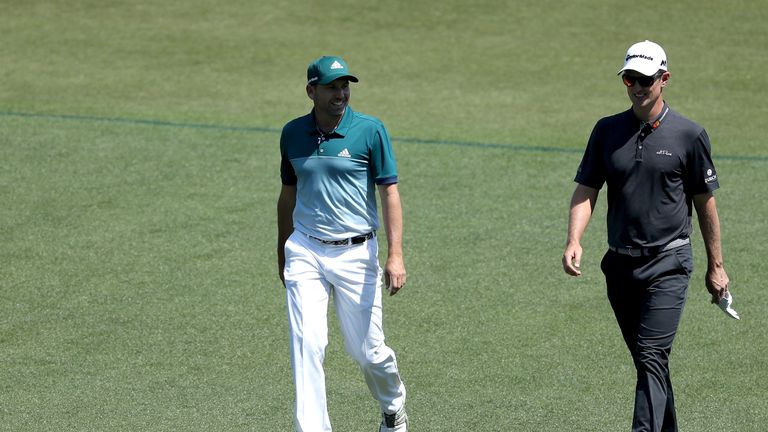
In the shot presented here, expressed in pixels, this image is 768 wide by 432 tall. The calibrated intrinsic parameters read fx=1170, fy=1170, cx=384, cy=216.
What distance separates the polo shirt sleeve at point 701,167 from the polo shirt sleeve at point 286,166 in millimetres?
2175

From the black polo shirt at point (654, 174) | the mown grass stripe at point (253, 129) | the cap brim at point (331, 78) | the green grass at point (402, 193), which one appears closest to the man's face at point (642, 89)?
the black polo shirt at point (654, 174)

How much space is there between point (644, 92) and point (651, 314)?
46.0 inches

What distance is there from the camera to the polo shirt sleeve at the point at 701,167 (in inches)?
241

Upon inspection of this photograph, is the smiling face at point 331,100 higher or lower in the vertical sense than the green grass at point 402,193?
higher

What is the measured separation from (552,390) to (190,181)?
5.48 m

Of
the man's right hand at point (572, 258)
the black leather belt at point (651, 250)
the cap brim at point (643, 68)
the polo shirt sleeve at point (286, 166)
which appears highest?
the cap brim at point (643, 68)

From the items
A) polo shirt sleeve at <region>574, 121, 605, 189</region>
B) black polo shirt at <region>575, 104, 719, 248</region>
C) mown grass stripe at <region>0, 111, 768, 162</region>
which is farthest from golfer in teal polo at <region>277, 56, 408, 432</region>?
mown grass stripe at <region>0, 111, 768, 162</region>

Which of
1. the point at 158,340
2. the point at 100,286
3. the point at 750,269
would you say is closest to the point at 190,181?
the point at 100,286

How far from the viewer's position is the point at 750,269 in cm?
947

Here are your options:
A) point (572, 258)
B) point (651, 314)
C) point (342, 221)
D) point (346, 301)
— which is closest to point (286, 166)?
point (342, 221)

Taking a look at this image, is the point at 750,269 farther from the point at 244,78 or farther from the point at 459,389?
the point at 244,78

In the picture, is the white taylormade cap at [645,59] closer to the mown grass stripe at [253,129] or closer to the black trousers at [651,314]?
the black trousers at [651,314]

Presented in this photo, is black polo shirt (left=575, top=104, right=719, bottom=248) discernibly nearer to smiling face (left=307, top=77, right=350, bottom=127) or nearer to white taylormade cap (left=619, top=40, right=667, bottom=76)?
white taylormade cap (left=619, top=40, right=667, bottom=76)

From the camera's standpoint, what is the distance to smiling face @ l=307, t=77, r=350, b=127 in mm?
6398
